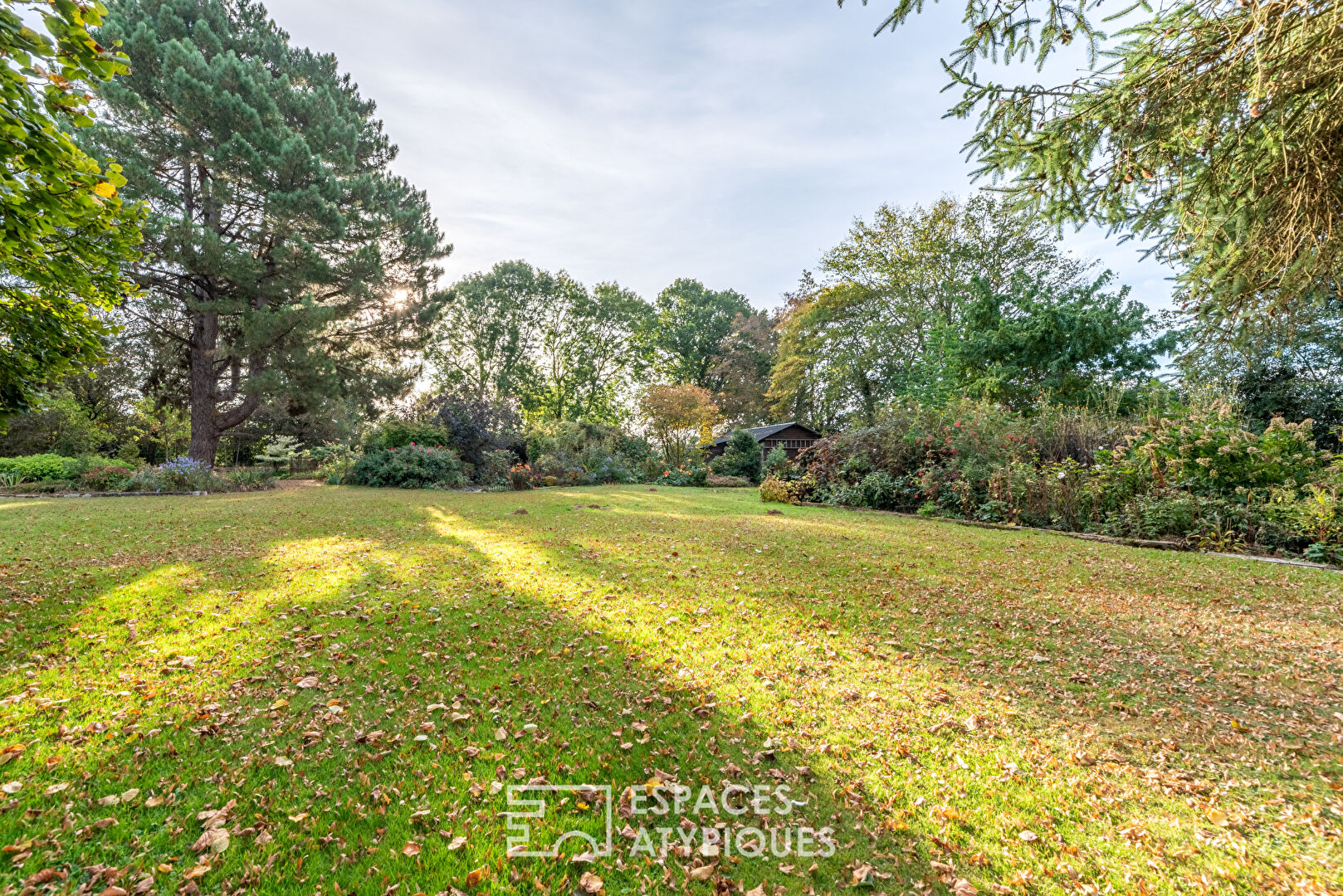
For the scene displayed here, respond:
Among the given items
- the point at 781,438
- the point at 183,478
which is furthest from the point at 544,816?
the point at 781,438

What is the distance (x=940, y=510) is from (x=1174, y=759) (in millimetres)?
8588

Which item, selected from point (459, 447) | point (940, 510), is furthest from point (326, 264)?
point (940, 510)

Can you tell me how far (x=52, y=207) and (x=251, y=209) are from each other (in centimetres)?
1716

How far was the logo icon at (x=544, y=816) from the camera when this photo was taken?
1904 millimetres

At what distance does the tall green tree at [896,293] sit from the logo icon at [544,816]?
68.2 ft

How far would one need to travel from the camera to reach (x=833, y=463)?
1359 centimetres

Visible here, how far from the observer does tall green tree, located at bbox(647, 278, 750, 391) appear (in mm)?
37062

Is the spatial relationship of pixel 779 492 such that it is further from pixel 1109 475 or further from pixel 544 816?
pixel 544 816

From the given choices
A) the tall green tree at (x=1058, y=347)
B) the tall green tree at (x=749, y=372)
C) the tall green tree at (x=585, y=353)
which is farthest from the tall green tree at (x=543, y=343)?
the tall green tree at (x=1058, y=347)

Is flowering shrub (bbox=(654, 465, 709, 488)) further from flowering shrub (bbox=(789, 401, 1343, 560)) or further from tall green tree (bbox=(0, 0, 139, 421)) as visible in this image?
tall green tree (bbox=(0, 0, 139, 421))

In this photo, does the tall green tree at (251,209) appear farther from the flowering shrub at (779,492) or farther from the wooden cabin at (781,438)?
the wooden cabin at (781,438)

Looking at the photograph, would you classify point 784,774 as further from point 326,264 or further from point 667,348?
point 667,348

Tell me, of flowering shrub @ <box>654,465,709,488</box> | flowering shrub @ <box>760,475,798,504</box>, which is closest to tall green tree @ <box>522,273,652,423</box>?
flowering shrub @ <box>654,465,709,488</box>

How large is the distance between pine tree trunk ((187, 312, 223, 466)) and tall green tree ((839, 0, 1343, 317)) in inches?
771
